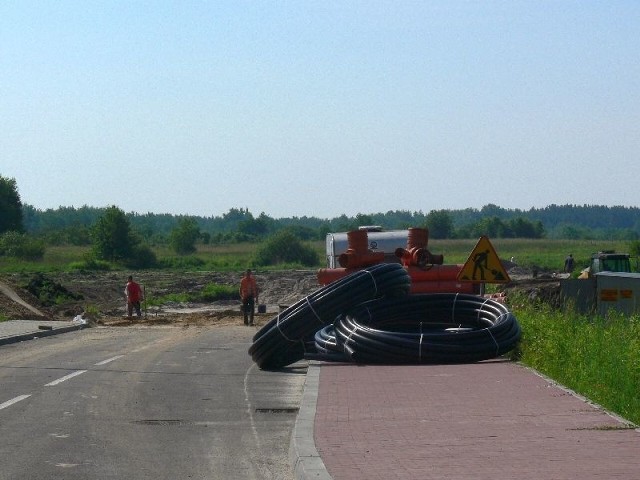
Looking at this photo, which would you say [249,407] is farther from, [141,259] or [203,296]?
[141,259]

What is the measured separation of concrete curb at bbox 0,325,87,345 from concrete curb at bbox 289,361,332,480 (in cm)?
1430

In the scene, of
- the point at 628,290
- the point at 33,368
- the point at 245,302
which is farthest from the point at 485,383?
the point at 245,302

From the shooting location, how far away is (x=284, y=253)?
305 feet

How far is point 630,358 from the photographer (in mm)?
11578

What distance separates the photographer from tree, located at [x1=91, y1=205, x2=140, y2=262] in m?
91.6

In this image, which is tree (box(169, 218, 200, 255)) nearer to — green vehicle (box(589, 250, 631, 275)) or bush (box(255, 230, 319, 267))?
bush (box(255, 230, 319, 267))

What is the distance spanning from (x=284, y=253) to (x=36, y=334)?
6613 centimetres

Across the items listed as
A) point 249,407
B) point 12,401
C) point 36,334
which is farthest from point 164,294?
point 249,407

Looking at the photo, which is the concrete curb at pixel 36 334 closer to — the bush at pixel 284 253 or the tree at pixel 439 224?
the bush at pixel 284 253

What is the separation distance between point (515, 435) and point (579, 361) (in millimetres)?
4050

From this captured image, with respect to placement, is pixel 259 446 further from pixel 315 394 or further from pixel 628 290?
pixel 628 290

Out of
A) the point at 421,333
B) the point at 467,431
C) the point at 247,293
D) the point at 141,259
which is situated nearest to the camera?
the point at 467,431

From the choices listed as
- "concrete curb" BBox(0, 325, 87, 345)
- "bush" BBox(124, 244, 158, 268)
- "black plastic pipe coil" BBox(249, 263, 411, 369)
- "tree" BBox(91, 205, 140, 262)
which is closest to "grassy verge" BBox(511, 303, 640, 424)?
"black plastic pipe coil" BBox(249, 263, 411, 369)

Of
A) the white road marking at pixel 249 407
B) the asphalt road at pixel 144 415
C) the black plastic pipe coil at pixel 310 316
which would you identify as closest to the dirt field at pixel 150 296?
the asphalt road at pixel 144 415
